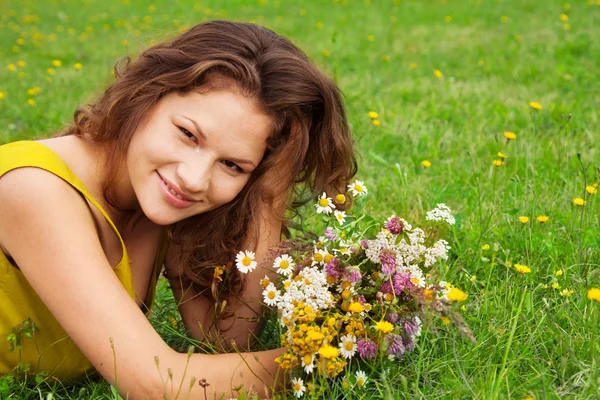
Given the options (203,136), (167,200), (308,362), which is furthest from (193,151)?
(308,362)

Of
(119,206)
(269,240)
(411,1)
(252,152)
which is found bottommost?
(411,1)

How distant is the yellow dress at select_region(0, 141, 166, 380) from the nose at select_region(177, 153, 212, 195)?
0.77 ft

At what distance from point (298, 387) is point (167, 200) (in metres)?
0.63

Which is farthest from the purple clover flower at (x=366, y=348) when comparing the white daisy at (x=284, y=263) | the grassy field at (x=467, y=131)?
the white daisy at (x=284, y=263)

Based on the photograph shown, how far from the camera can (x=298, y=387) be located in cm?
170

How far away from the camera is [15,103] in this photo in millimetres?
5035

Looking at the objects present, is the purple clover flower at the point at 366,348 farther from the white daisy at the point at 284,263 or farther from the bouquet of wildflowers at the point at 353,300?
the white daisy at the point at 284,263

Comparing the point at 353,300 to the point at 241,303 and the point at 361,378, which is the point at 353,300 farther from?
the point at 241,303

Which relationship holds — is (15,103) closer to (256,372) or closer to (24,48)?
(24,48)

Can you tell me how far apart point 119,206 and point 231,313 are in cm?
48

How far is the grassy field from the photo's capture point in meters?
1.88

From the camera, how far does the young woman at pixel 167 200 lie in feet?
5.75

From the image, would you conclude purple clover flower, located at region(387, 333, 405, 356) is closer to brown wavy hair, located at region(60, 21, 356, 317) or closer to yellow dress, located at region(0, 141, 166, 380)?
brown wavy hair, located at region(60, 21, 356, 317)

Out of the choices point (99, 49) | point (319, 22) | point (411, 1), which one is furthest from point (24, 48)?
point (411, 1)
